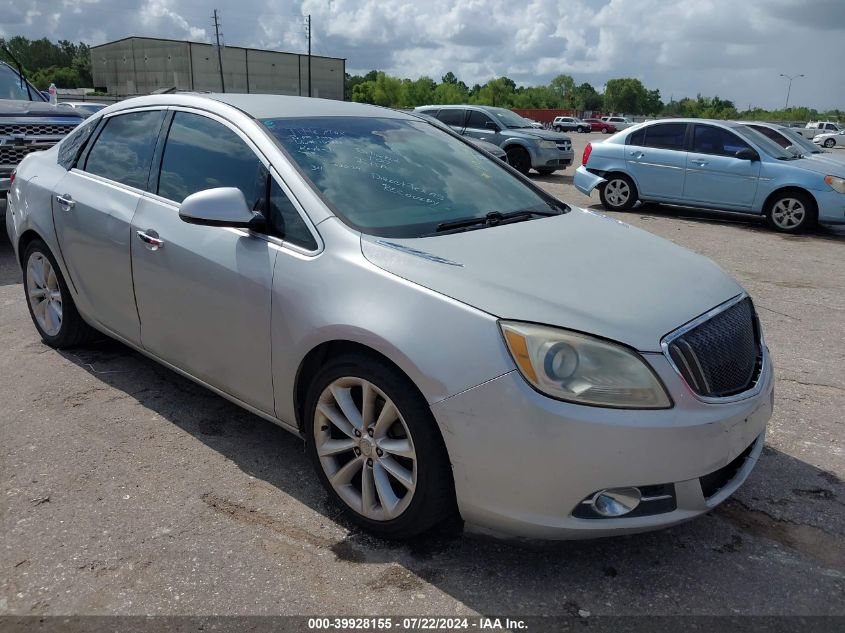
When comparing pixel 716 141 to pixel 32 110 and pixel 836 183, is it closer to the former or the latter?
pixel 836 183

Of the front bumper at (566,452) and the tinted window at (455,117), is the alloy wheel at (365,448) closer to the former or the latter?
the front bumper at (566,452)

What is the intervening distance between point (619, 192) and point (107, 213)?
381 inches

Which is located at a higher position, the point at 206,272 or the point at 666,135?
the point at 666,135

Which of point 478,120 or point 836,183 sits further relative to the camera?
point 478,120

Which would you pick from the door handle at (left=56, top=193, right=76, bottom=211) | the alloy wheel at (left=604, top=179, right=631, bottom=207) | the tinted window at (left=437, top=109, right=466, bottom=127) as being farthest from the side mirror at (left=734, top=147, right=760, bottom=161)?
the door handle at (left=56, top=193, right=76, bottom=211)

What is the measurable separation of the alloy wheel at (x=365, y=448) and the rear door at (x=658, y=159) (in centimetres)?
974

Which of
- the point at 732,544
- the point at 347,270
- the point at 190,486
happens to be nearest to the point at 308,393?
the point at 347,270

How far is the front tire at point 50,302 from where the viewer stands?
447cm

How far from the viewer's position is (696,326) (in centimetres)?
255

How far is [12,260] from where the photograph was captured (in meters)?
7.44

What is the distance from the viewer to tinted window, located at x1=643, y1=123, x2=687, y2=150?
11.2 metres

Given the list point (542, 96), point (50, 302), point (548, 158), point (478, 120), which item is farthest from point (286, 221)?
point (542, 96)

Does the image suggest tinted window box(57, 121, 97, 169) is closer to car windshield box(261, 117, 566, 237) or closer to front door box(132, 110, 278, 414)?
front door box(132, 110, 278, 414)

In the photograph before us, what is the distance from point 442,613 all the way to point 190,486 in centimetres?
137
